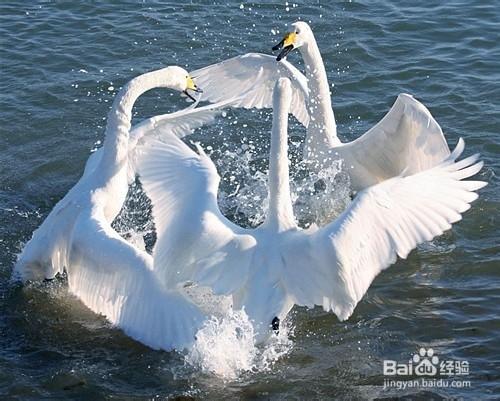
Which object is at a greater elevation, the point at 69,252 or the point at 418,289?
the point at 69,252

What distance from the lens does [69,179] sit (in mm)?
10914

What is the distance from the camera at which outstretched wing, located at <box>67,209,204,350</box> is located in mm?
7488

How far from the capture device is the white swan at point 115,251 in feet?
24.8

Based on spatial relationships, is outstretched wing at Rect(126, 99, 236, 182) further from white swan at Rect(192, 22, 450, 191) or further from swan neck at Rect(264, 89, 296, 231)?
swan neck at Rect(264, 89, 296, 231)

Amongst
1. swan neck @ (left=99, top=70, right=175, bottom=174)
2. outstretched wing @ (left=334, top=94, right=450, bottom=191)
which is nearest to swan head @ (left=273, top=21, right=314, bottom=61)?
outstretched wing @ (left=334, top=94, right=450, bottom=191)

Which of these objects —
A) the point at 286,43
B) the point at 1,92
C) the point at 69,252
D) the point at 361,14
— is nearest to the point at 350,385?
the point at 69,252

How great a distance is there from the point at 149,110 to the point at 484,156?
13.0 ft

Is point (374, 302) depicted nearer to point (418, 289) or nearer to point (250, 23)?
point (418, 289)

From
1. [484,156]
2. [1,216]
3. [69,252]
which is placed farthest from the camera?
[484,156]

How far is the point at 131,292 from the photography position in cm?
767

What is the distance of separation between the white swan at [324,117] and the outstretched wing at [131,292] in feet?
9.53

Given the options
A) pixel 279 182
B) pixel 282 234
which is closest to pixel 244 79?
pixel 279 182
